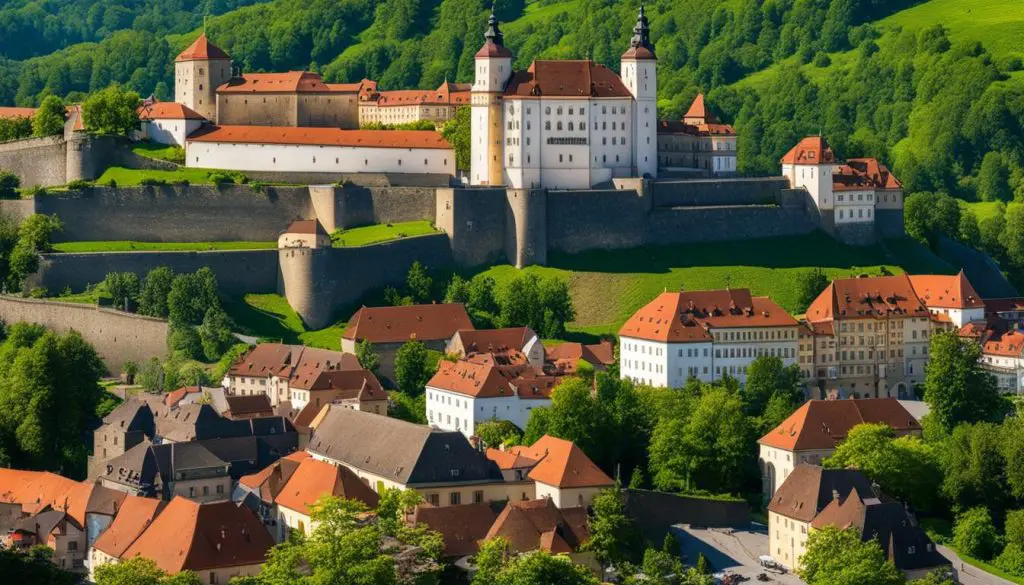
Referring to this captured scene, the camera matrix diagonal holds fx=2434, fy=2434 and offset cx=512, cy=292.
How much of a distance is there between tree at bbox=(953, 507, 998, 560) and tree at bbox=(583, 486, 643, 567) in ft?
43.1

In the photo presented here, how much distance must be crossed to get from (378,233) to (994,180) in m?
69.9

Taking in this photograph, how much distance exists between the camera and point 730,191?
131375mm

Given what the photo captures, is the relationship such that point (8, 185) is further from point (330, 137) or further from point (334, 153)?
point (334, 153)

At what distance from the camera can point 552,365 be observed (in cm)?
10794

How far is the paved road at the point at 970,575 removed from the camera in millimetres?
87312

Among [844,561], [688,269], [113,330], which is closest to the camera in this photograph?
[844,561]

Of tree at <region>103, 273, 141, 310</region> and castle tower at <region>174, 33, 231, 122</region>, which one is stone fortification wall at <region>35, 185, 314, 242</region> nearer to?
tree at <region>103, 273, 141, 310</region>

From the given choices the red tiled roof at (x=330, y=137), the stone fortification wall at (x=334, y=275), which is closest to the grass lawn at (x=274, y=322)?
the stone fortification wall at (x=334, y=275)

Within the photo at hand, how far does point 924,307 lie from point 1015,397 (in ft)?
24.2

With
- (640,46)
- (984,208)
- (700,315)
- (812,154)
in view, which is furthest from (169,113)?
(984,208)

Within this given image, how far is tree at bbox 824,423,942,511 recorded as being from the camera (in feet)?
307

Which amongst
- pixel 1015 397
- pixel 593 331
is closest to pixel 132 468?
pixel 593 331

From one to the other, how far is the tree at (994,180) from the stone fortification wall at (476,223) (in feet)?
213

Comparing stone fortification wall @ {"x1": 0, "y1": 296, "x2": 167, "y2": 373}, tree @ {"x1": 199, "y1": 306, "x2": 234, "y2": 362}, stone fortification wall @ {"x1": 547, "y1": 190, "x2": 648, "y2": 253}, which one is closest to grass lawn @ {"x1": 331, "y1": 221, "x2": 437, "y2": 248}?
stone fortification wall @ {"x1": 547, "y1": 190, "x2": 648, "y2": 253}
